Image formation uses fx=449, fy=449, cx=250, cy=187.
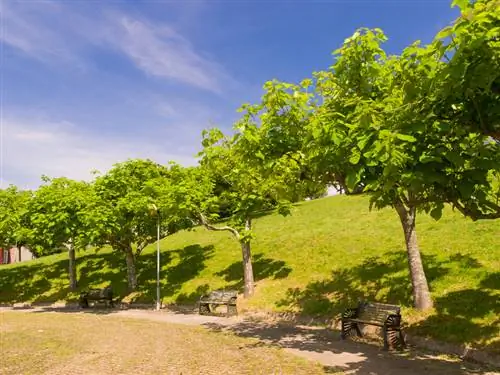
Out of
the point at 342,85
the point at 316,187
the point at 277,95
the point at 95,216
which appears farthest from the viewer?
the point at 95,216

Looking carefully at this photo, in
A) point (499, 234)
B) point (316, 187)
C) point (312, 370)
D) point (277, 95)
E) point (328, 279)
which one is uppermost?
point (277, 95)

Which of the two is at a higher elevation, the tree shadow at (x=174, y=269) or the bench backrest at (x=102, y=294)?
the tree shadow at (x=174, y=269)

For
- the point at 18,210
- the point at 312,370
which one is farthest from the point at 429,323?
the point at 18,210

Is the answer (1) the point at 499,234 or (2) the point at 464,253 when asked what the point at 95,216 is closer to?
(2) the point at 464,253

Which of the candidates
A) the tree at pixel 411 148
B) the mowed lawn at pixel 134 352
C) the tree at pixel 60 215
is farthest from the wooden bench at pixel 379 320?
the tree at pixel 60 215

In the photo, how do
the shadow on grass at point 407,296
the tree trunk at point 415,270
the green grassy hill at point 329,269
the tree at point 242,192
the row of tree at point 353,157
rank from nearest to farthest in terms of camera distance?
the row of tree at point 353,157 → the shadow on grass at point 407,296 → the green grassy hill at point 329,269 → the tree trunk at point 415,270 → the tree at point 242,192

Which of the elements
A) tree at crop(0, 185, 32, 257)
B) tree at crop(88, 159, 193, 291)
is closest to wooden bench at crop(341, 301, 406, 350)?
tree at crop(88, 159, 193, 291)

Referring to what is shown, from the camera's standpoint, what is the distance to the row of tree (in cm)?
659

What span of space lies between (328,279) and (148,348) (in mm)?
9223

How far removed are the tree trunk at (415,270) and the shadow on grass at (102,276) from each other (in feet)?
46.5

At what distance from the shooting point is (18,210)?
95.5 feet

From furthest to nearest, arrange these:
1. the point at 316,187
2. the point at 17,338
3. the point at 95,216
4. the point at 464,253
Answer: the point at 95,216, the point at 464,253, the point at 17,338, the point at 316,187

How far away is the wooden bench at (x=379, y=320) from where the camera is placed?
40.4 feet

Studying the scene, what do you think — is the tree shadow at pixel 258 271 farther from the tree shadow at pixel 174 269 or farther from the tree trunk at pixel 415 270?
the tree trunk at pixel 415 270
